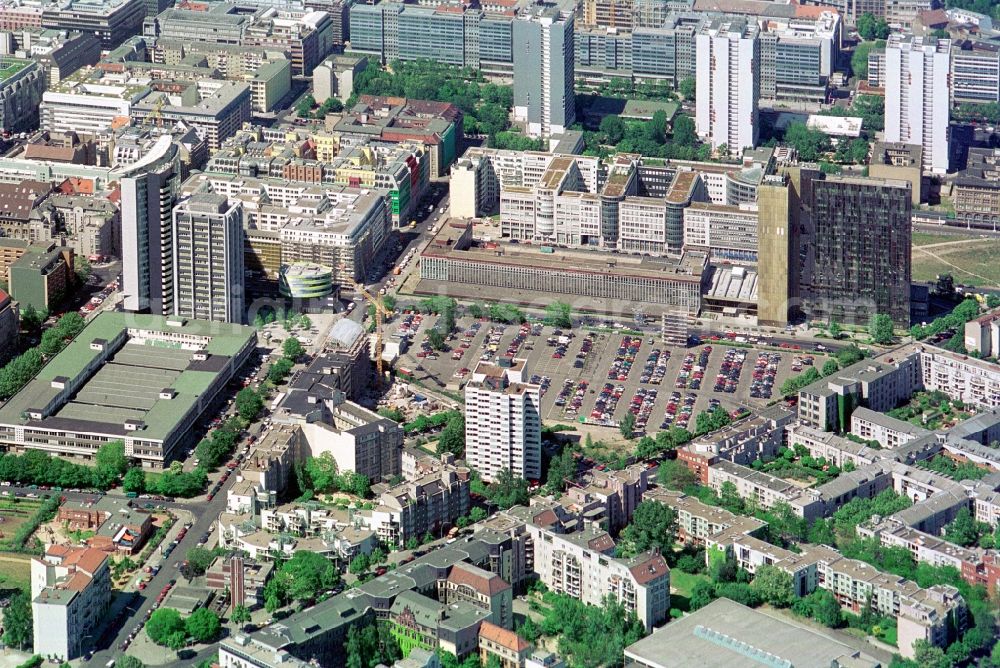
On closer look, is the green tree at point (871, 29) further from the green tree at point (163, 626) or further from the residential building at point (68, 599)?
the green tree at point (163, 626)

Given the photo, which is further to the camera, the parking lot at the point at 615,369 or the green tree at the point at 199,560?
the parking lot at the point at 615,369

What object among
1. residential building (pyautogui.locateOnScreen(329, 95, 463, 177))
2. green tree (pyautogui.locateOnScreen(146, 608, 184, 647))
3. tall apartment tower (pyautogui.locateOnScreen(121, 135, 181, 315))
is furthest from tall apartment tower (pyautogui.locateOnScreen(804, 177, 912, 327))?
green tree (pyautogui.locateOnScreen(146, 608, 184, 647))

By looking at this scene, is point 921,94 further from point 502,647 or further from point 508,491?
point 502,647

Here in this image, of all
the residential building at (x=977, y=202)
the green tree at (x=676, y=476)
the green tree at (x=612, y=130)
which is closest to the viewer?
the green tree at (x=676, y=476)

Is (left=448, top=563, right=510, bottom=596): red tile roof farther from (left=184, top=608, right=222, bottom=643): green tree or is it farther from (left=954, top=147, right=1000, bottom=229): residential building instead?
(left=954, top=147, right=1000, bottom=229): residential building

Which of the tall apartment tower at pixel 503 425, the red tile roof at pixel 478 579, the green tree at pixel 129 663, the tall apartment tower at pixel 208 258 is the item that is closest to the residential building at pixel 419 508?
the tall apartment tower at pixel 503 425

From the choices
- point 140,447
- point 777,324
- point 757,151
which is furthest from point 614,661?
point 757,151
